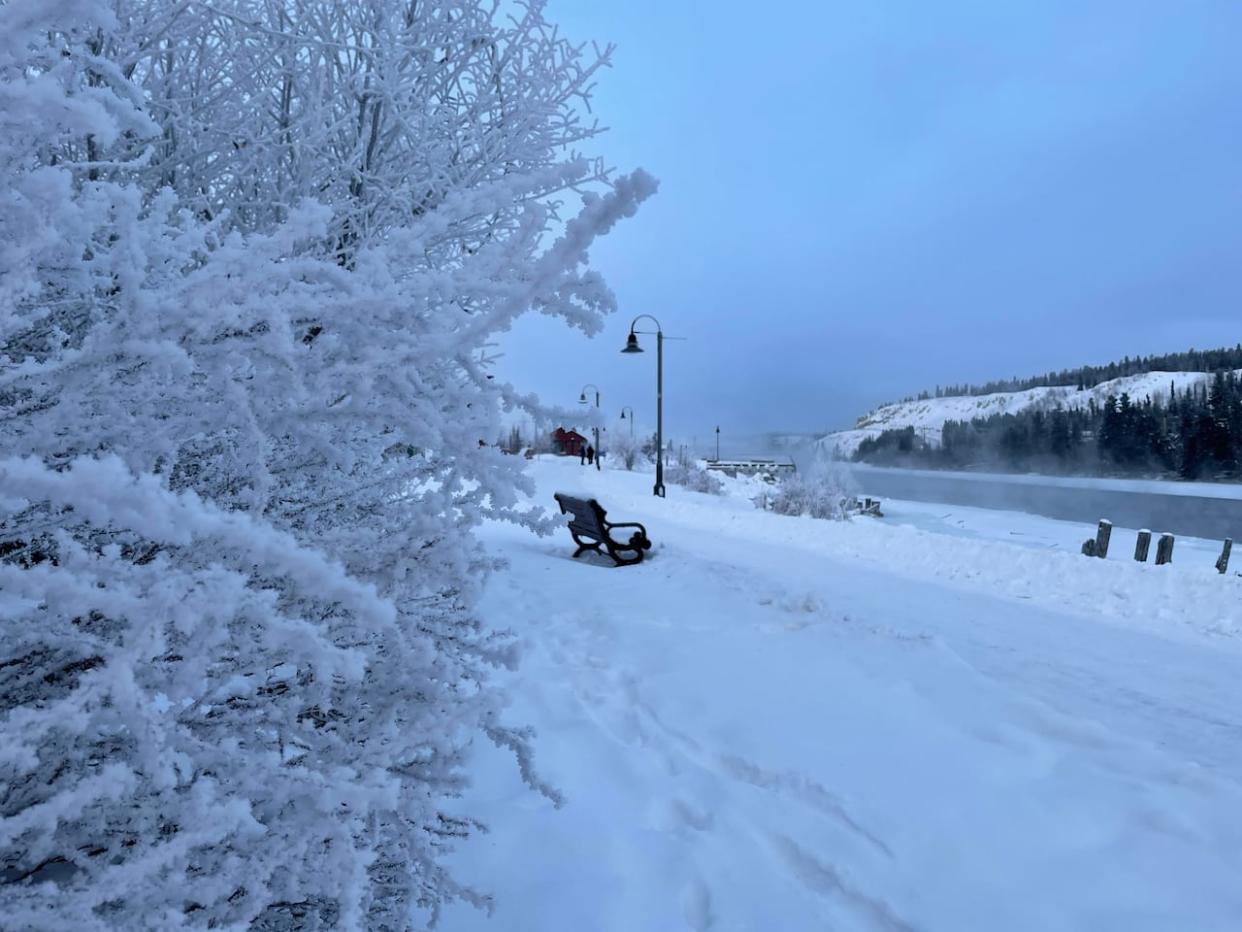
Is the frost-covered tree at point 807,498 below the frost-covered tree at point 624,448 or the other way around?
below

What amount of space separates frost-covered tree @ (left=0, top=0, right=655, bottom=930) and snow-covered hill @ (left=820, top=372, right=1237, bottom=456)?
55120 millimetres

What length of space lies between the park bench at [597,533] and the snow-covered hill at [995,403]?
155ft

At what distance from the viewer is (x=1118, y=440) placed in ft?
213

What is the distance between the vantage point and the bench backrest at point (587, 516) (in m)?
9.34

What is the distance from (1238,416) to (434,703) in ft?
241

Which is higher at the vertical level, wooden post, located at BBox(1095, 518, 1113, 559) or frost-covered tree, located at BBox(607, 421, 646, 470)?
frost-covered tree, located at BBox(607, 421, 646, 470)

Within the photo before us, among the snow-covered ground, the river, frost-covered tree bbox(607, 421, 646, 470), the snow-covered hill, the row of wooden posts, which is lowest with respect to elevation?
the river

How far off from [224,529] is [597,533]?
8525 millimetres

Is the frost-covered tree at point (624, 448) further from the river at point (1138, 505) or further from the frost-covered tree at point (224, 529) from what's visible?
the frost-covered tree at point (224, 529)

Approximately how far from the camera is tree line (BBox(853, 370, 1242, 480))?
55.3 meters

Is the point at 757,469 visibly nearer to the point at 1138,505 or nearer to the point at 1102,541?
the point at 1138,505

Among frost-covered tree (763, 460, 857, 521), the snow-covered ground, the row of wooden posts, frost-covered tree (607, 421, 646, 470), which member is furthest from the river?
the snow-covered ground

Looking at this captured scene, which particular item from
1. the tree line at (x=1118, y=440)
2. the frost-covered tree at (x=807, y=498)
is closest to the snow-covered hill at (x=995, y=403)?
the tree line at (x=1118, y=440)

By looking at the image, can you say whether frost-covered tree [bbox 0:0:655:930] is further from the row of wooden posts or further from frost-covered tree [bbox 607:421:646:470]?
frost-covered tree [bbox 607:421:646:470]
